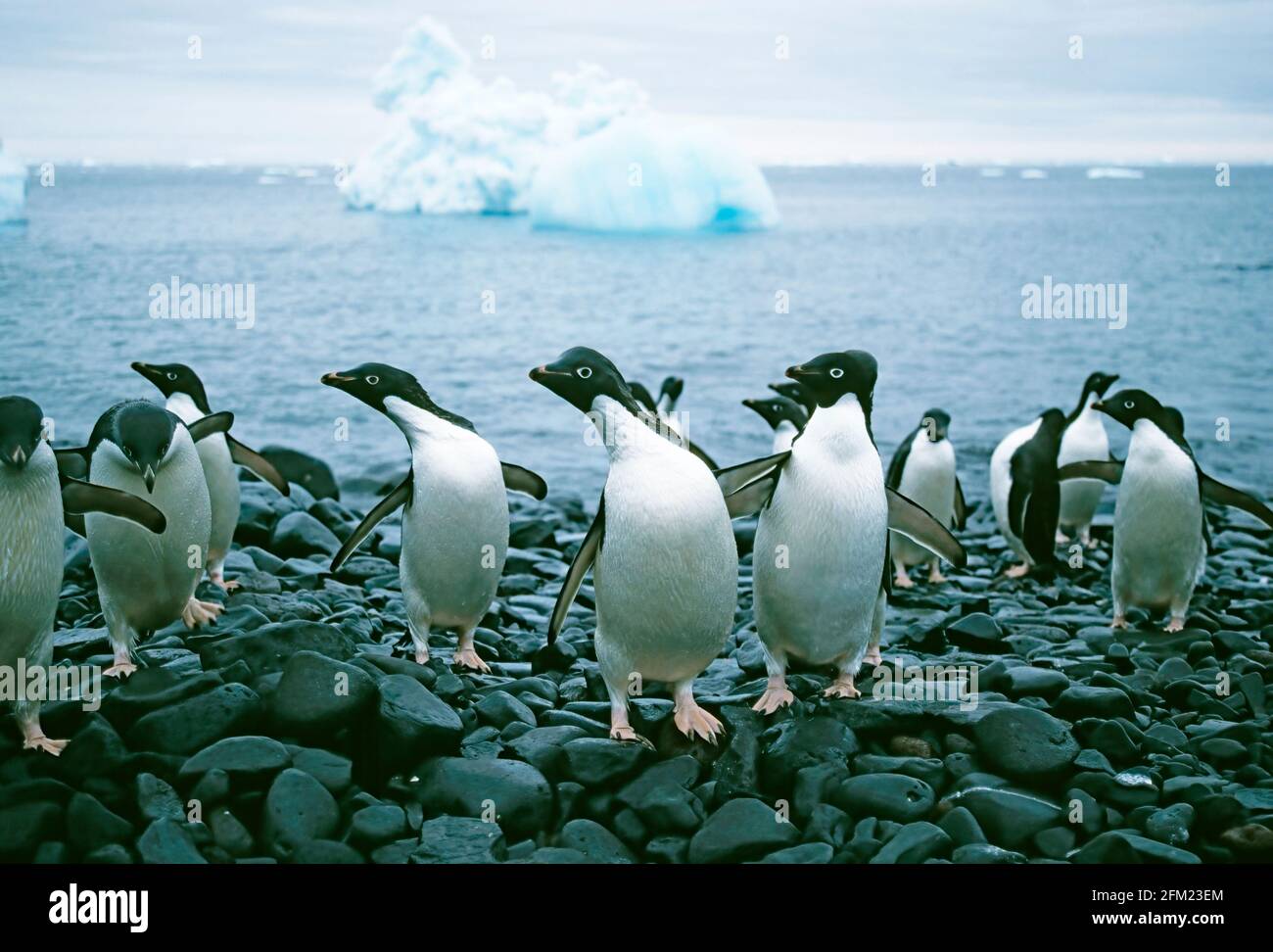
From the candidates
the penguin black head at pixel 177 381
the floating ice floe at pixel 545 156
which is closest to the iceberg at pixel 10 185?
the floating ice floe at pixel 545 156

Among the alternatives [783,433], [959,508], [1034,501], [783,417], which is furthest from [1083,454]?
[783,417]

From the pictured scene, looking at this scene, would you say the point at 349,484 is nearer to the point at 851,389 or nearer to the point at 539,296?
the point at 851,389

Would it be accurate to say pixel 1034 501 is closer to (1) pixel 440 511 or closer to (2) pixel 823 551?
(2) pixel 823 551

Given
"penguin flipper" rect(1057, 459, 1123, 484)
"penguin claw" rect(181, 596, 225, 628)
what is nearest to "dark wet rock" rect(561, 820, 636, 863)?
"penguin claw" rect(181, 596, 225, 628)

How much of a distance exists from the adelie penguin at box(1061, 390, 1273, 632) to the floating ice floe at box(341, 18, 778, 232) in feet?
48.1

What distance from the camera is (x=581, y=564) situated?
9.75 ft

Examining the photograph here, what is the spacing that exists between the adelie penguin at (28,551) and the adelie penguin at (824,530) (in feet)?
5.27

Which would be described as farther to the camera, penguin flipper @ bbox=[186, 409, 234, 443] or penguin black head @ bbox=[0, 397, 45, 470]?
penguin flipper @ bbox=[186, 409, 234, 443]

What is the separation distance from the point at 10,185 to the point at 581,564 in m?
15.9

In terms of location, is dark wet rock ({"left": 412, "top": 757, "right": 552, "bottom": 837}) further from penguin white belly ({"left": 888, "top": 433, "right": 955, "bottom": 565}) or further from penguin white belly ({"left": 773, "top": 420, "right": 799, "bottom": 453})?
penguin white belly ({"left": 888, "top": 433, "right": 955, "bottom": 565})

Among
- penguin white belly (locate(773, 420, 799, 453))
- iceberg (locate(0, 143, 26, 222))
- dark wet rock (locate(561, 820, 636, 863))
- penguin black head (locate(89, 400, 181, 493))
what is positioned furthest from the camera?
iceberg (locate(0, 143, 26, 222))

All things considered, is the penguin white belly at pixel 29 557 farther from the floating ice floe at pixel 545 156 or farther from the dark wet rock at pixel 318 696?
the floating ice floe at pixel 545 156

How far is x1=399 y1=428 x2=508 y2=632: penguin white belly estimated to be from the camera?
3389mm

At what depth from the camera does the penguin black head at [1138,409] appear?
4258 millimetres
